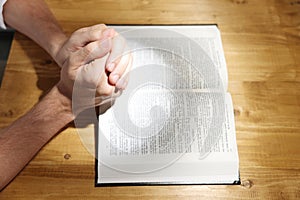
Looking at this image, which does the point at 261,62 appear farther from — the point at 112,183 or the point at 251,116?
the point at 112,183

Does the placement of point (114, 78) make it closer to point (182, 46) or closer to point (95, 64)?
point (95, 64)

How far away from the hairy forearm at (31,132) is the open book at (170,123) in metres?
0.08

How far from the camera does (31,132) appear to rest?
0.68 metres

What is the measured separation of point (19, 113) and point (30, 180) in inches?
5.4

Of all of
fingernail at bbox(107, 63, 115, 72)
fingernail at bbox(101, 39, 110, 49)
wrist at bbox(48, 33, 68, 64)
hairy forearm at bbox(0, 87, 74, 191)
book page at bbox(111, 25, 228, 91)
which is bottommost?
hairy forearm at bbox(0, 87, 74, 191)

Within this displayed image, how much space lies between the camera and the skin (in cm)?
65

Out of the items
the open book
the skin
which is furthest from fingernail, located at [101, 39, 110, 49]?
the open book

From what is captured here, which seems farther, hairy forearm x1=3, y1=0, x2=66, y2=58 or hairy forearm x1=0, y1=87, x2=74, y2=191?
hairy forearm x1=3, y1=0, x2=66, y2=58

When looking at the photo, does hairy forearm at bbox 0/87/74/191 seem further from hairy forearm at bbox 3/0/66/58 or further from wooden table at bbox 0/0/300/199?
hairy forearm at bbox 3/0/66/58

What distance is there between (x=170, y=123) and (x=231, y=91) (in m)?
0.15

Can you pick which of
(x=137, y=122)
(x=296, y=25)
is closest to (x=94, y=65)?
(x=137, y=122)

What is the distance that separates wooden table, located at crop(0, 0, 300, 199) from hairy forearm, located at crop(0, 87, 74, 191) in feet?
0.06

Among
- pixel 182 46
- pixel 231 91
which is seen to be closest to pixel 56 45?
pixel 182 46

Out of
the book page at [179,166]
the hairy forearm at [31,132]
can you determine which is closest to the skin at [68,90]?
the hairy forearm at [31,132]
